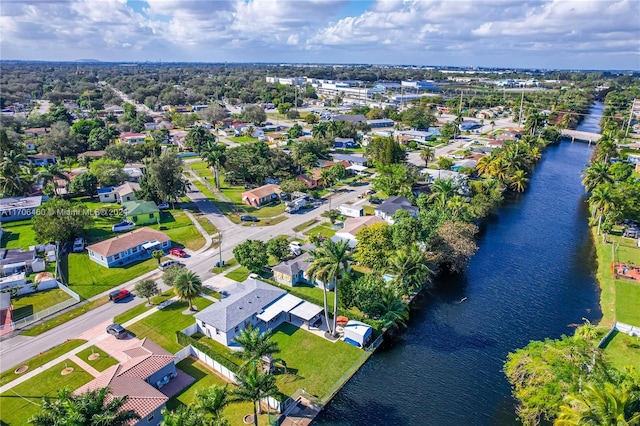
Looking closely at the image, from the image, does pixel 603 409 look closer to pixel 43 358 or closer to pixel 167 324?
pixel 167 324

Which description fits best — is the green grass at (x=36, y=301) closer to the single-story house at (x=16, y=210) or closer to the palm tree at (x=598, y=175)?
the single-story house at (x=16, y=210)

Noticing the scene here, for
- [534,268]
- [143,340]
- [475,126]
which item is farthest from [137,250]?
[475,126]

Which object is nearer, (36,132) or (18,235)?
(18,235)

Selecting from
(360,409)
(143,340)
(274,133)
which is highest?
(274,133)

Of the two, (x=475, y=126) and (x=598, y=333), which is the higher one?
(x=475, y=126)

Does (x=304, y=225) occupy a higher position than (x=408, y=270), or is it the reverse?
(x=408, y=270)

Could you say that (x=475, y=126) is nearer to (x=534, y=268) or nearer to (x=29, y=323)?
(x=534, y=268)

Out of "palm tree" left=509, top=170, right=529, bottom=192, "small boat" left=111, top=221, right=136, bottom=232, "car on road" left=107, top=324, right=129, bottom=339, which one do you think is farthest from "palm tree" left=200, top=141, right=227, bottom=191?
"palm tree" left=509, top=170, right=529, bottom=192

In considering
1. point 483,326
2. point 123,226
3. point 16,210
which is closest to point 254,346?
point 483,326
